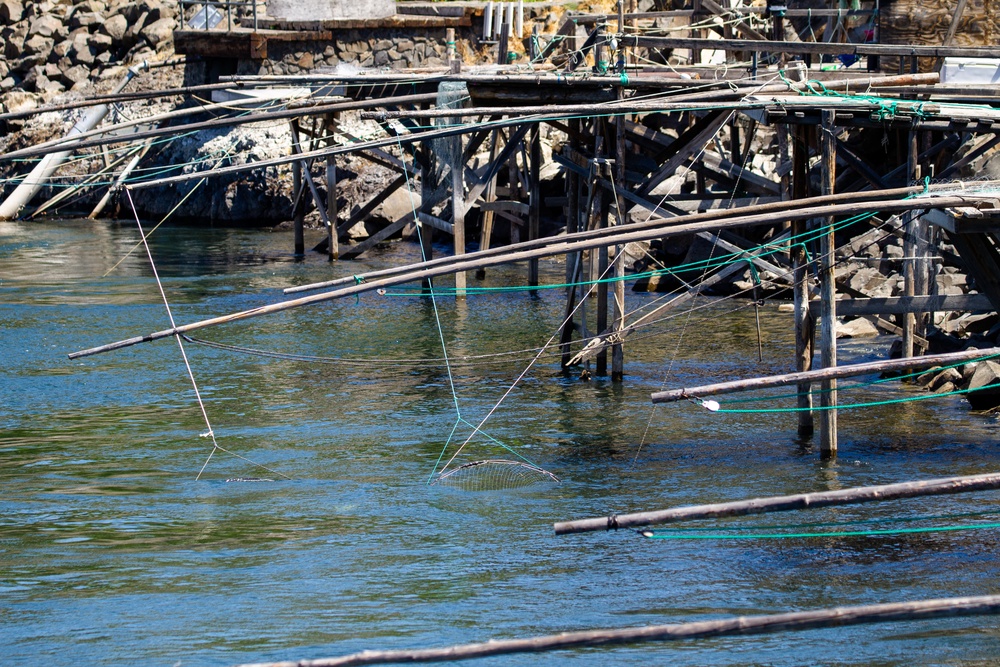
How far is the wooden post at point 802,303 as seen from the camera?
1095cm

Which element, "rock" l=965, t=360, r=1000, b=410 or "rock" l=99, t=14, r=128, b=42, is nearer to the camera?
"rock" l=965, t=360, r=1000, b=410

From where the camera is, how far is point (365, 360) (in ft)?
49.8

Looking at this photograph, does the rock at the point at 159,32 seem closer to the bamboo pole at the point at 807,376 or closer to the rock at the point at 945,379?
the rock at the point at 945,379

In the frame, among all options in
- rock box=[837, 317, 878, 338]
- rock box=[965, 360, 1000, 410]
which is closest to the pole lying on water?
rock box=[965, 360, 1000, 410]

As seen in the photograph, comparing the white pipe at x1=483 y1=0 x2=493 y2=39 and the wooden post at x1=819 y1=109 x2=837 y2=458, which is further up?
the white pipe at x1=483 y1=0 x2=493 y2=39

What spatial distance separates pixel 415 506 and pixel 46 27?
1048 inches

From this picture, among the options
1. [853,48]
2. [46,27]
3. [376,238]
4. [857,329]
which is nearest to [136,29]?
[46,27]

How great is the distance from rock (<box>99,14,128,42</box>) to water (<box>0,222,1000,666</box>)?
55.6ft

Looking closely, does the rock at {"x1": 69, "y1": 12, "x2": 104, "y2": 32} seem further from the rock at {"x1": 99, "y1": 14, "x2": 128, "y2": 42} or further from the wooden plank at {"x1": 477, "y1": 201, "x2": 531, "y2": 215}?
the wooden plank at {"x1": 477, "y1": 201, "x2": 531, "y2": 215}

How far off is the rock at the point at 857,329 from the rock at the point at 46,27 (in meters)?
24.2

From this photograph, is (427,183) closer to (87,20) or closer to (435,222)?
(435,222)

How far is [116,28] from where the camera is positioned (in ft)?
105

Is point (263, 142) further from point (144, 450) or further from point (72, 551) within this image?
point (72, 551)

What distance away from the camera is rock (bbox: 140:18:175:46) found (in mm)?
31516
